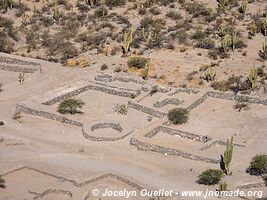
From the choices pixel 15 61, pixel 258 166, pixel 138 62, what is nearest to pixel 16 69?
pixel 15 61

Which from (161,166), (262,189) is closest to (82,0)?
(161,166)

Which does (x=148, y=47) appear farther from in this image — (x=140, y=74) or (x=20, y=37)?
(x=20, y=37)

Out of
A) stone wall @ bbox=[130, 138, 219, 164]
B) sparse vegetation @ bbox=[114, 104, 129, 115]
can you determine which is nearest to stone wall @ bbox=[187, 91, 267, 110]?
sparse vegetation @ bbox=[114, 104, 129, 115]

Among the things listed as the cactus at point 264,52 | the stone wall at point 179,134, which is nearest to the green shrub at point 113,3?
the cactus at point 264,52

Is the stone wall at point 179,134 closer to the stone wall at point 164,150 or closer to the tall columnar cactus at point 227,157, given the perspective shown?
the stone wall at point 164,150

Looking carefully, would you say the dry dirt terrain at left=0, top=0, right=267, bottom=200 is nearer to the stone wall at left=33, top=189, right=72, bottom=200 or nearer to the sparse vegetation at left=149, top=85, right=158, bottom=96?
the stone wall at left=33, top=189, right=72, bottom=200
